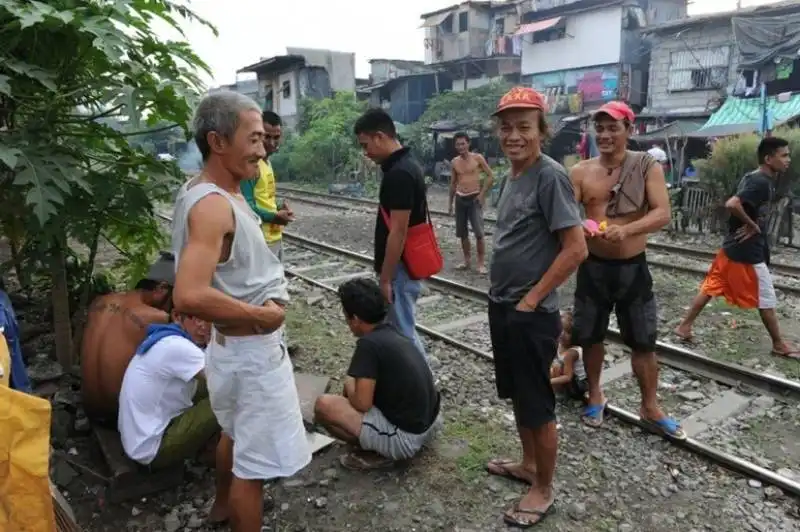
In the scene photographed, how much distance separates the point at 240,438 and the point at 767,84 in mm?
22770

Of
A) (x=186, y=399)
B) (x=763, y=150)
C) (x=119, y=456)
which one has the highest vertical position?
(x=763, y=150)

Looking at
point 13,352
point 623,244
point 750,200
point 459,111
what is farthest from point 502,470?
point 459,111

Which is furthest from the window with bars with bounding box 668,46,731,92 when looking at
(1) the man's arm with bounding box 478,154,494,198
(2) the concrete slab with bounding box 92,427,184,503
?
(2) the concrete slab with bounding box 92,427,184,503

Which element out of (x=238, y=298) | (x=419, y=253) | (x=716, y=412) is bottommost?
(x=716, y=412)

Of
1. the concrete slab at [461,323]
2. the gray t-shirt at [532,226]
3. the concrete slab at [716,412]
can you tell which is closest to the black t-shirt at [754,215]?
the concrete slab at [716,412]

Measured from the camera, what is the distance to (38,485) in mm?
1763

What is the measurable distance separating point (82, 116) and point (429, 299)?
454 centimetres

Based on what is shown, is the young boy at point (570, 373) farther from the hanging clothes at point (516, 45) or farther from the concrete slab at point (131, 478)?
the hanging clothes at point (516, 45)

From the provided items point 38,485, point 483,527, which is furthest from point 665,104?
point 38,485

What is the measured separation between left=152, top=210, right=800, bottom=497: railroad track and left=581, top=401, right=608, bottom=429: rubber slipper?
0.14 meters

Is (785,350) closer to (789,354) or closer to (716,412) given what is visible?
(789,354)

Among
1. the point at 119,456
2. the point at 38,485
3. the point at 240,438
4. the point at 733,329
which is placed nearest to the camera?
the point at 38,485

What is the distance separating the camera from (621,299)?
3.81 meters

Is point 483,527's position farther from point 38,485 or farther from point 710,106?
point 710,106
